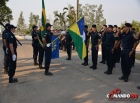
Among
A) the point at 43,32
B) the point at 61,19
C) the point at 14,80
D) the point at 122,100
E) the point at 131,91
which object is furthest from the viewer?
the point at 61,19

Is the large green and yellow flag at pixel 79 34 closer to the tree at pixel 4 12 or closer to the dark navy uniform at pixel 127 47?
the dark navy uniform at pixel 127 47

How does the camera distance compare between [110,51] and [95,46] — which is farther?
[95,46]

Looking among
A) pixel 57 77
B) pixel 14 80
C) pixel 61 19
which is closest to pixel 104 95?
pixel 57 77

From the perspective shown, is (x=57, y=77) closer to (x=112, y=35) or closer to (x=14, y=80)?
(x=14, y=80)

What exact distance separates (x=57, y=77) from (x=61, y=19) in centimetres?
2632

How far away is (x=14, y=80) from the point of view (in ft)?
20.5

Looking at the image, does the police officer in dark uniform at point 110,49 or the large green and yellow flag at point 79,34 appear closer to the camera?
the large green and yellow flag at point 79,34

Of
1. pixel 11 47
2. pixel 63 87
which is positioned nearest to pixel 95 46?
pixel 63 87

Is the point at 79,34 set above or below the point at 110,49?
above
